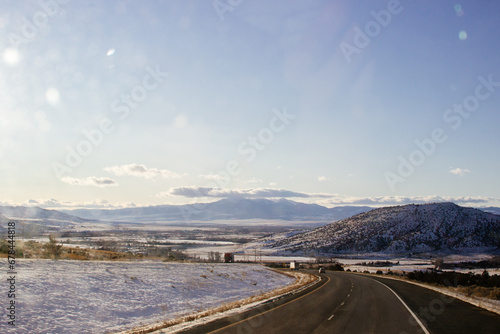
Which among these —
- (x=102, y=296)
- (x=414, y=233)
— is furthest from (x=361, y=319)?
(x=414, y=233)

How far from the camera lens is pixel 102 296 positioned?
18797mm

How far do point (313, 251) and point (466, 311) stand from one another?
145608mm

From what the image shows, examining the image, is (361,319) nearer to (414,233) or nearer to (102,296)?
(102,296)

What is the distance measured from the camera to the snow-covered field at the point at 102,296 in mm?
14516

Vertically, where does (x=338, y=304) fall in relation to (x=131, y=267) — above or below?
below

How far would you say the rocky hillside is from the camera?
13950 centimetres

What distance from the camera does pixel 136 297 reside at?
2053 cm

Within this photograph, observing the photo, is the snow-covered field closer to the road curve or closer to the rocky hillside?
the road curve

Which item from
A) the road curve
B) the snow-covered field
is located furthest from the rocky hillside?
the snow-covered field

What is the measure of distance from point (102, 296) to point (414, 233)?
499ft

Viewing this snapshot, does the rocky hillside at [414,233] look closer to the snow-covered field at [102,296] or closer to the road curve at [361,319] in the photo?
the road curve at [361,319]

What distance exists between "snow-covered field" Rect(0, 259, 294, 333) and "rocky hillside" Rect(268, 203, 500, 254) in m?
130

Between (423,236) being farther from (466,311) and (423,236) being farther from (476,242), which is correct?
(466,311)

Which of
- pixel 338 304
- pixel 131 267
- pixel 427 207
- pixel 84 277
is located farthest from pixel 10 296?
pixel 427 207
